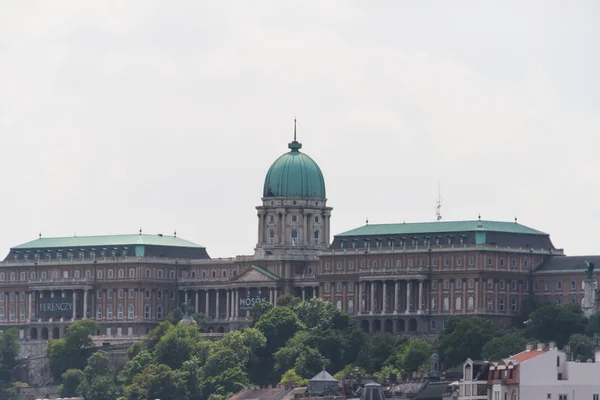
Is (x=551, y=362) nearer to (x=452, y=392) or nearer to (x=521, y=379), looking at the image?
(x=521, y=379)

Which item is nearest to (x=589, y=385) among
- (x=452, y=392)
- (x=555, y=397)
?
(x=555, y=397)

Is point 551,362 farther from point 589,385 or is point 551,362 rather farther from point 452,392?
point 452,392

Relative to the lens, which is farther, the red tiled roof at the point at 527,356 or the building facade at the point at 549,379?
the red tiled roof at the point at 527,356

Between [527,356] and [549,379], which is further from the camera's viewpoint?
[527,356]

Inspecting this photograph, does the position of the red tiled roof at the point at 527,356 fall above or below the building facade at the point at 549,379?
above

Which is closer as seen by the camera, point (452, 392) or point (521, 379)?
point (521, 379)

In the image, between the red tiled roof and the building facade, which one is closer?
the building facade

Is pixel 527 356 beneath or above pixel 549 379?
above

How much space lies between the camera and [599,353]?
182875 millimetres

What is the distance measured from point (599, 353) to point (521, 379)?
34.9ft

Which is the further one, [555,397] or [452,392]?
[452,392]

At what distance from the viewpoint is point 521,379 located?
17375cm

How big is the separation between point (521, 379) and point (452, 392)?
17.7 meters

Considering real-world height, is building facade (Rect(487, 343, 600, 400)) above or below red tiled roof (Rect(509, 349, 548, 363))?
below
